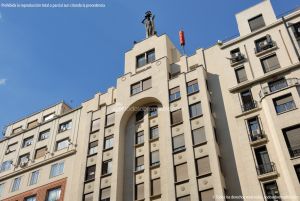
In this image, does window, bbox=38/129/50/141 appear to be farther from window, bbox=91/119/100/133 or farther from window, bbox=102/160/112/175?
window, bbox=102/160/112/175

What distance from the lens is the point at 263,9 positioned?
38.9 meters

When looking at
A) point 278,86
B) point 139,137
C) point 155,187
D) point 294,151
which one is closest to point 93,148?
point 139,137

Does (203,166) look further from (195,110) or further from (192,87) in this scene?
(192,87)

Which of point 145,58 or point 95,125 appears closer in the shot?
point 95,125

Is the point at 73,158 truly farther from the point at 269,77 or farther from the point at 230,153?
the point at 269,77

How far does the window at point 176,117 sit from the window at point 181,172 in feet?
15.6

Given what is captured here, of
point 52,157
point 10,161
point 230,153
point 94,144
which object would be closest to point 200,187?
point 230,153

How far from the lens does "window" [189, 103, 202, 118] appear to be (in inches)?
1344

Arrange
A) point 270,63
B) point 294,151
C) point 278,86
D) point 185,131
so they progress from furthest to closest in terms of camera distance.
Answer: point 270,63, point 185,131, point 278,86, point 294,151

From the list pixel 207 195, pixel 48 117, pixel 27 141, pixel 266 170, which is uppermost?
pixel 48 117

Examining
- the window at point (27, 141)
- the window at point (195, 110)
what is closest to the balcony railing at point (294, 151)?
the window at point (195, 110)

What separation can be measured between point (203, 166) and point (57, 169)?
736 inches

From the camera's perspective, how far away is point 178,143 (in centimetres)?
3338

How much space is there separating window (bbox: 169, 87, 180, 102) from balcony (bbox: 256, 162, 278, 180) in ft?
37.6
